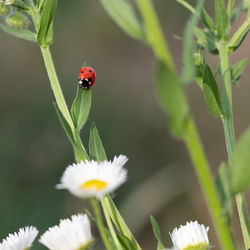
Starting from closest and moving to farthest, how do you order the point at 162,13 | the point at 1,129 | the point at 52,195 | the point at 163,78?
1. the point at 163,78
2. the point at 52,195
3. the point at 1,129
4. the point at 162,13

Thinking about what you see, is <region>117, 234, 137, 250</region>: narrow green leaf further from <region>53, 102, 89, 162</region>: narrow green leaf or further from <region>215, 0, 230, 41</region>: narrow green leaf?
<region>215, 0, 230, 41</region>: narrow green leaf

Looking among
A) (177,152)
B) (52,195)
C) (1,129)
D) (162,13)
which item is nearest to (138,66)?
(162,13)

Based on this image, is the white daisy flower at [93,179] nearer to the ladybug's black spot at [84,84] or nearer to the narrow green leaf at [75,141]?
the narrow green leaf at [75,141]

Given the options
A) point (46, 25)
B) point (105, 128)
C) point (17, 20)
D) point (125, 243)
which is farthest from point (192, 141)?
point (105, 128)

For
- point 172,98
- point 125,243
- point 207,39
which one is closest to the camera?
point 172,98

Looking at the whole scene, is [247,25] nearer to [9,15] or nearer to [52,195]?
[9,15]

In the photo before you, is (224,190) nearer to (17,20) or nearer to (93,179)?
(93,179)
